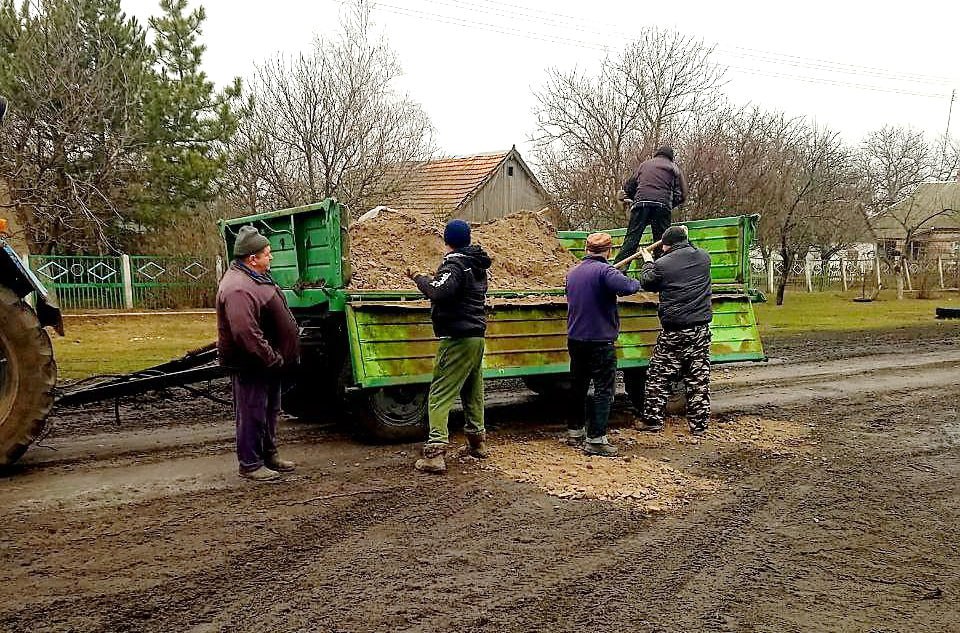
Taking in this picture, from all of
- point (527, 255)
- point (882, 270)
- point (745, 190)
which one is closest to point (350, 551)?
point (527, 255)

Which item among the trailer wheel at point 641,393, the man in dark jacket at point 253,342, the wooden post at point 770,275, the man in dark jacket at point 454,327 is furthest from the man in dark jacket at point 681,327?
the wooden post at point 770,275

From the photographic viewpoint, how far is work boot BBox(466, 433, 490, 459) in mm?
6055

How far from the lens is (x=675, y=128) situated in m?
21.0

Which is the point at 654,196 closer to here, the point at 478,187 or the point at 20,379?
the point at 20,379

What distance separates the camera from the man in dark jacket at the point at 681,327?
23.5 feet

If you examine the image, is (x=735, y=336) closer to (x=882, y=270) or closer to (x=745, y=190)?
(x=745, y=190)

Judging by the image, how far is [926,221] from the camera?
32.8m

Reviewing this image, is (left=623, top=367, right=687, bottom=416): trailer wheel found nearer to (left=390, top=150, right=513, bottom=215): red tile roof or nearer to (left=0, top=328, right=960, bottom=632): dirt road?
(left=0, top=328, right=960, bottom=632): dirt road

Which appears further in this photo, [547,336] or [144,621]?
[547,336]

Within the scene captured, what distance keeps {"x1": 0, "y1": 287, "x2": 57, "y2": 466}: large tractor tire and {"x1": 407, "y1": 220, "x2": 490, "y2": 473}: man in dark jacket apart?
2.58 metres

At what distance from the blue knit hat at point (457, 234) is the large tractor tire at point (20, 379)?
9.47 ft

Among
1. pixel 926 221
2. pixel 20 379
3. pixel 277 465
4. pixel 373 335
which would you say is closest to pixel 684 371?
pixel 373 335

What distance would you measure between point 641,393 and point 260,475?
4329 millimetres

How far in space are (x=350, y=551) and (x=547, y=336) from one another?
3.35 metres
